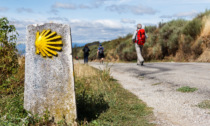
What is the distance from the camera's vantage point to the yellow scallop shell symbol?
3539 millimetres

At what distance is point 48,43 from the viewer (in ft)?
11.9

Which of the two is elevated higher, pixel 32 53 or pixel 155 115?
pixel 32 53

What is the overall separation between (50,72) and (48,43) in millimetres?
439

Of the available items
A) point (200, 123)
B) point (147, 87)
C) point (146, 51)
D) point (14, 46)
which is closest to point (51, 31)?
point (200, 123)

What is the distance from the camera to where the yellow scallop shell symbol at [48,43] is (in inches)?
139

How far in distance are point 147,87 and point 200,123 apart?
125 inches

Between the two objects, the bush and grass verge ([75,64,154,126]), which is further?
the bush

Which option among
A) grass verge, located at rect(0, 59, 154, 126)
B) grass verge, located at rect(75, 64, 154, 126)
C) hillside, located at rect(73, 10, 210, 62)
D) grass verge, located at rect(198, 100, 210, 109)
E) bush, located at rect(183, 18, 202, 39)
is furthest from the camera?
bush, located at rect(183, 18, 202, 39)

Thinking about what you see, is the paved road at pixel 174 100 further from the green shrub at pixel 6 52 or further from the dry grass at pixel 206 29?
the dry grass at pixel 206 29

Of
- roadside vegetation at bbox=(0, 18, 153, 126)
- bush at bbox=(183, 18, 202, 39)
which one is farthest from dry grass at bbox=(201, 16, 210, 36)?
roadside vegetation at bbox=(0, 18, 153, 126)

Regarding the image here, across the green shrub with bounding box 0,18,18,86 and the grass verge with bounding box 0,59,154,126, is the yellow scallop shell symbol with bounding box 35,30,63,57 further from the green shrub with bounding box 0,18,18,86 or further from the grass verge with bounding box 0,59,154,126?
the green shrub with bounding box 0,18,18,86

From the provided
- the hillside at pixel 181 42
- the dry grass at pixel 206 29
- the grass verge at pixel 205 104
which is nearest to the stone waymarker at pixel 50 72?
the grass verge at pixel 205 104

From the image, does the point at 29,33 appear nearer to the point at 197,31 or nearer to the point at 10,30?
the point at 10,30

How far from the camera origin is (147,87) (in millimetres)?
6867
